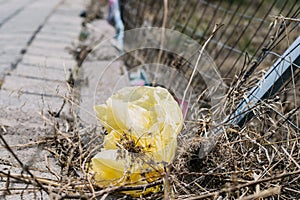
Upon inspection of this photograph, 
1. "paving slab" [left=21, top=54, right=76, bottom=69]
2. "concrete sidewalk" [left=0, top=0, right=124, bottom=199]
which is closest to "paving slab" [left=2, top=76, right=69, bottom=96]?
"concrete sidewalk" [left=0, top=0, right=124, bottom=199]

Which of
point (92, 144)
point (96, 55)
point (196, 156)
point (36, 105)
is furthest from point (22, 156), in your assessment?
point (96, 55)

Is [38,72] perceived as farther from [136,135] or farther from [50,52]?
[136,135]

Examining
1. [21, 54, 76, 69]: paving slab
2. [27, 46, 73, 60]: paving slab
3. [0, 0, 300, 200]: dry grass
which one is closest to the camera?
[0, 0, 300, 200]: dry grass

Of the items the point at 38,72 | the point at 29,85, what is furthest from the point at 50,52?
the point at 29,85

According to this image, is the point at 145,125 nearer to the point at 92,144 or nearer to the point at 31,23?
the point at 92,144

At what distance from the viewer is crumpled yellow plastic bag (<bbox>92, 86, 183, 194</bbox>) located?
108 centimetres

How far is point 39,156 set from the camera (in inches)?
52.2

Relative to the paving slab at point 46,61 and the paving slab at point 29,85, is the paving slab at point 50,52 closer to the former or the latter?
the paving slab at point 46,61

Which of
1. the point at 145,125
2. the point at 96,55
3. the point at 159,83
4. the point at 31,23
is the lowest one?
the point at 145,125

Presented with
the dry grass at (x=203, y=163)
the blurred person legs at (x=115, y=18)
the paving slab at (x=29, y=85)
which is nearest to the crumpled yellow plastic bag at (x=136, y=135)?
the dry grass at (x=203, y=163)

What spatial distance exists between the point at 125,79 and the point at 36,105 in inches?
19.4

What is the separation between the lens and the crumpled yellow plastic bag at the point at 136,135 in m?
1.08

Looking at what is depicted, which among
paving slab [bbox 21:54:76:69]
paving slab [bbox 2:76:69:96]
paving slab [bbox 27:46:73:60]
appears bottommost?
paving slab [bbox 2:76:69:96]

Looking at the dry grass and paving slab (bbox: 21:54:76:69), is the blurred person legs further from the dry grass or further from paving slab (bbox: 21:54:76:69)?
the dry grass
